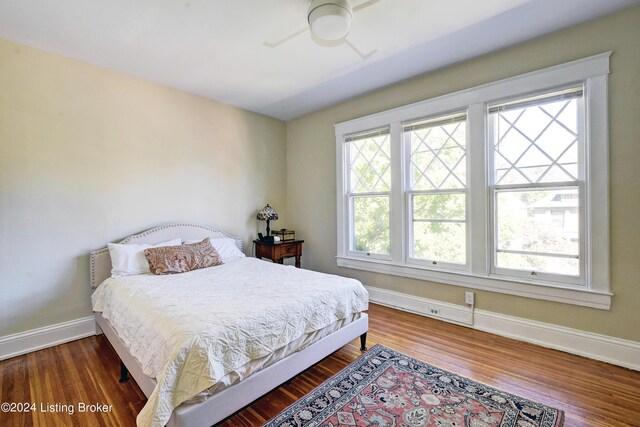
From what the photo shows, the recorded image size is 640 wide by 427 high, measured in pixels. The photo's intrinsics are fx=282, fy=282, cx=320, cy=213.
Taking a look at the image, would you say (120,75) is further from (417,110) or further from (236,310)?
(417,110)

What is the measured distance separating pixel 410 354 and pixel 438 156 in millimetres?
2081

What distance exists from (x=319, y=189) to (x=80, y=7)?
10.0 ft

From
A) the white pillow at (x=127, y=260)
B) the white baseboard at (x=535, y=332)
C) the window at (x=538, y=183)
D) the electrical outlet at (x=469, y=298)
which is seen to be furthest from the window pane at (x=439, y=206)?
the white pillow at (x=127, y=260)

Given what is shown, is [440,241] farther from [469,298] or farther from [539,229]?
[539,229]

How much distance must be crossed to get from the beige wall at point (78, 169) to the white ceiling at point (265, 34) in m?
0.29

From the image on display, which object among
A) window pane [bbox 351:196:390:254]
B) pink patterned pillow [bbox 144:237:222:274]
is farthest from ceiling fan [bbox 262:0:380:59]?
pink patterned pillow [bbox 144:237:222:274]

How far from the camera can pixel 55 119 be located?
268cm

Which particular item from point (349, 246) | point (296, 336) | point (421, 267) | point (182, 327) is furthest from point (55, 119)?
point (421, 267)

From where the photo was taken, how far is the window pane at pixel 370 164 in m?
3.59

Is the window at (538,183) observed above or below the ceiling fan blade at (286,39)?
below

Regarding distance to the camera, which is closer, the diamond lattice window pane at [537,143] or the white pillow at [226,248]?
the diamond lattice window pane at [537,143]

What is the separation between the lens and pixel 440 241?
316cm

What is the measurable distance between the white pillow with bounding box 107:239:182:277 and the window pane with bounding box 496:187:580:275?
3.56 m

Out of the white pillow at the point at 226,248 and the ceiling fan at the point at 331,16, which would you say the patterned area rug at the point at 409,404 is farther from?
the ceiling fan at the point at 331,16
